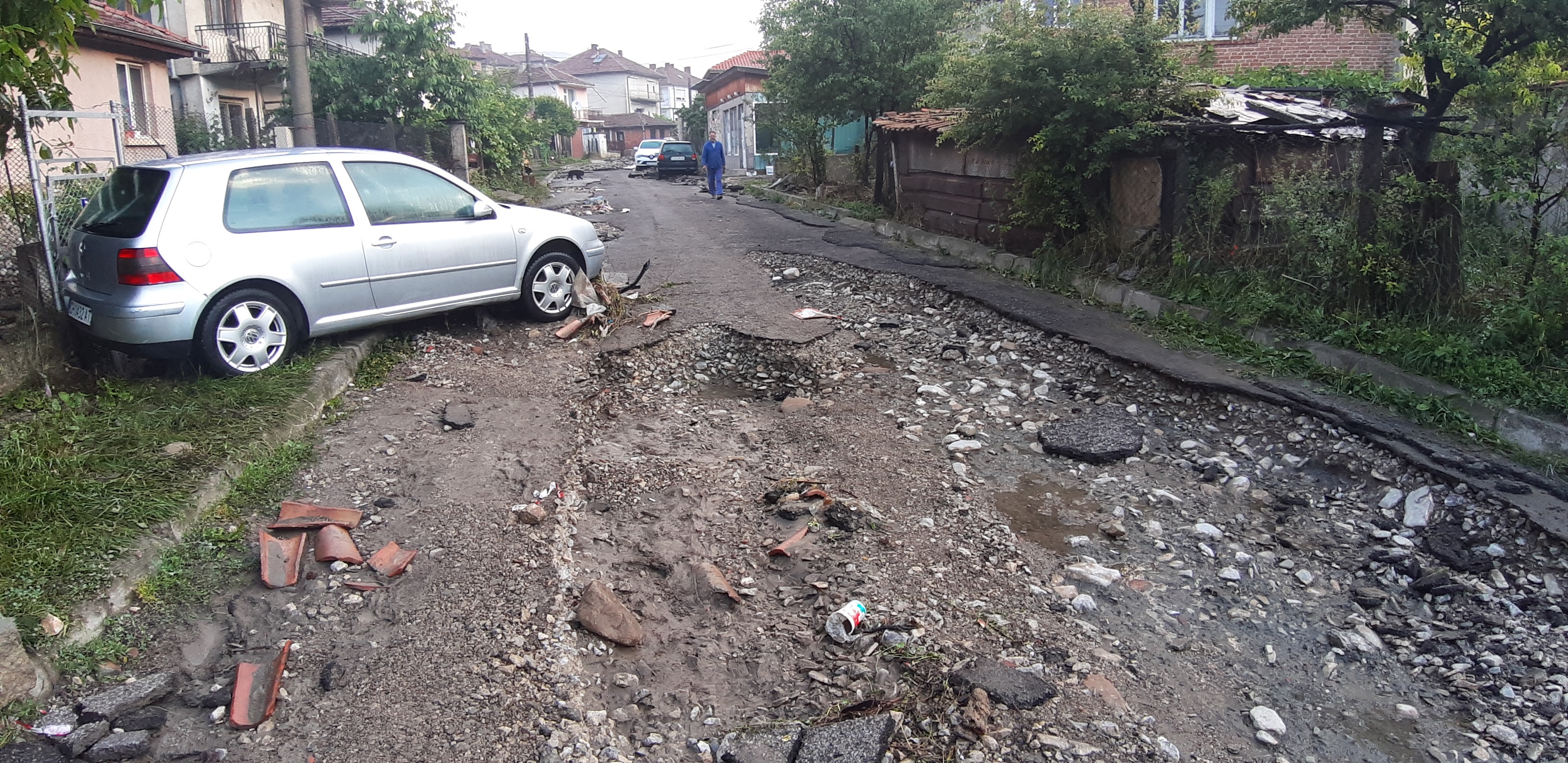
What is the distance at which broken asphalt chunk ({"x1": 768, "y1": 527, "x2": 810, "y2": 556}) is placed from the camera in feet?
14.2

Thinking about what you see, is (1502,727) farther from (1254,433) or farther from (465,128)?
(465,128)

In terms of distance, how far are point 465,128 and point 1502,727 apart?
69.9ft

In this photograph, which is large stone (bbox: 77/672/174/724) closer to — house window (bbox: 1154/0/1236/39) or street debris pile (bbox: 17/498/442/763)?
street debris pile (bbox: 17/498/442/763)

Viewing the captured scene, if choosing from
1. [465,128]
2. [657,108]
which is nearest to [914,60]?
[465,128]

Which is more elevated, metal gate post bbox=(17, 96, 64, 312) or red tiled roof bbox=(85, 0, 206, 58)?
red tiled roof bbox=(85, 0, 206, 58)

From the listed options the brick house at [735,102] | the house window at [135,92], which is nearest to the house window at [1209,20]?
the brick house at [735,102]

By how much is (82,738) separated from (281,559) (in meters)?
1.12

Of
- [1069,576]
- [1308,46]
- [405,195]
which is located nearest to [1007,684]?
[1069,576]

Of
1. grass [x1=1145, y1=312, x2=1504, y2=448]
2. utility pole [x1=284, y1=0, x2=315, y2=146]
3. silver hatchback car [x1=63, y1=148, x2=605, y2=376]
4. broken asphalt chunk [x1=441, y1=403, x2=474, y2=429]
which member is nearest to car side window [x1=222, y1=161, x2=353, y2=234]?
silver hatchback car [x1=63, y1=148, x2=605, y2=376]

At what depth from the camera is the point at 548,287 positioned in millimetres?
7969

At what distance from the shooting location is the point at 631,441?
5.76 m

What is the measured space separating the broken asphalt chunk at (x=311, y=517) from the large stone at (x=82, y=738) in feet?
4.38

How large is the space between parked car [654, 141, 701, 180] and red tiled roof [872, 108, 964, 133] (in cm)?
2059

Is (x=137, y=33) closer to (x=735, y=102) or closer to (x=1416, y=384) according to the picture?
(x=1416, y=384)
